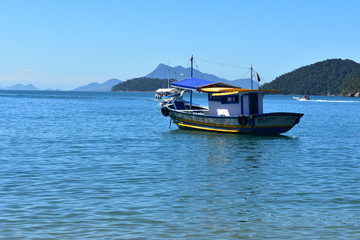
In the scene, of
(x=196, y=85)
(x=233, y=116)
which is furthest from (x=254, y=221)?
(x=196, y=85)

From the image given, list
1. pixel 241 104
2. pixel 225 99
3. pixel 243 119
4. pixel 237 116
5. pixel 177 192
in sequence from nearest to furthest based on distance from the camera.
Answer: pixel 177 192 → pixel 243 119 → pixel 237 116 → pixel 241 104 → pixel 225 99

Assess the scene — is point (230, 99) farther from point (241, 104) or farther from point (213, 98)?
point (213, 98)

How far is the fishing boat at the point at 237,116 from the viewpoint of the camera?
3438cm

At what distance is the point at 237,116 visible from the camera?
34750 mm

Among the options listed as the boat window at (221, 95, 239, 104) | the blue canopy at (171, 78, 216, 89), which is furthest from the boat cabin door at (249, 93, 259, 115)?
the blue canopy at (171, 78, 216, 89)

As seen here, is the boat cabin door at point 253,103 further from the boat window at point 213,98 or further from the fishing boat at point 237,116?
the boat window at point 213,98

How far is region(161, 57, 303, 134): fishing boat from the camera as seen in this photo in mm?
34375

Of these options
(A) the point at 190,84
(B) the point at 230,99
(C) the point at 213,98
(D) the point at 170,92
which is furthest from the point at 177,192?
(D) the point at 170,92

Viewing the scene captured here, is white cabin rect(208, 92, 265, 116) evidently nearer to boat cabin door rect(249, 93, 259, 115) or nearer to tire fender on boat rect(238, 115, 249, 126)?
boat cabin door rect(249, 93, 259, 115)

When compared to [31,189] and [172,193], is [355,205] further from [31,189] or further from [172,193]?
[31,189]

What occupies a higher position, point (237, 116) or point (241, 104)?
point (241, 104)

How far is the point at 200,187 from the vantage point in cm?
1599

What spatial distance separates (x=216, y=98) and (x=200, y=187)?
21.8m

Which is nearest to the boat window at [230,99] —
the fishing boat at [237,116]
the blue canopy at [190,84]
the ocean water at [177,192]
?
the fishing boat at [237,116]
